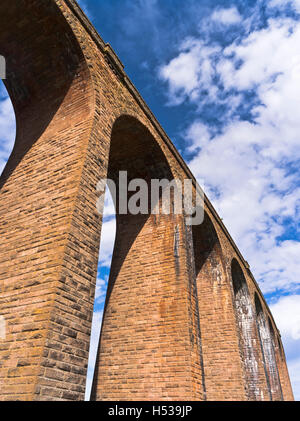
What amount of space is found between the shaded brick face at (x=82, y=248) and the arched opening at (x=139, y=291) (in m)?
0.02

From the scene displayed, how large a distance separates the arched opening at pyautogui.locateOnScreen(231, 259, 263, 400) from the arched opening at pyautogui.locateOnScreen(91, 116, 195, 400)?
14.8 feet

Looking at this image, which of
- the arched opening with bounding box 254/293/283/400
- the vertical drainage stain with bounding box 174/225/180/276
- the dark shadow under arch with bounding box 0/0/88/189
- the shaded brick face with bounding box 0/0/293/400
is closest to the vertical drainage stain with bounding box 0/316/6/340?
the shaded brick face with bounding box 0/0/293/400

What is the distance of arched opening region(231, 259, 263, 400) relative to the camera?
10.5 meters

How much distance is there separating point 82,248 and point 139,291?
10.6 ft

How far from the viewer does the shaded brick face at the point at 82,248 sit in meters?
3.05

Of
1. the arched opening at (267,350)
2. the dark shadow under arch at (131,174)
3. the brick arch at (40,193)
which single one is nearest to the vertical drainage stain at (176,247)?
the dark shadow under arch at (131,174)

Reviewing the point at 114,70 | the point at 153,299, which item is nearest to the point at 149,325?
the point at 153,299

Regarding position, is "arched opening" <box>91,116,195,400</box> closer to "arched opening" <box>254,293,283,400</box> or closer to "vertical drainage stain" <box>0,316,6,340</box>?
"vertical drainage stain" <box>0,316,6,340</box>

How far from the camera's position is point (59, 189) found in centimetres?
402

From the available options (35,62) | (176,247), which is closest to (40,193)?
(35,62)

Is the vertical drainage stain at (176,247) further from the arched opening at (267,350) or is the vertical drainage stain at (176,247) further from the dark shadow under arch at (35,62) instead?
the arched opening at (267,350)

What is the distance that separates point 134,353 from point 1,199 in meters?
3.68

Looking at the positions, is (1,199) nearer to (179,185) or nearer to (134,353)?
(134,353)
